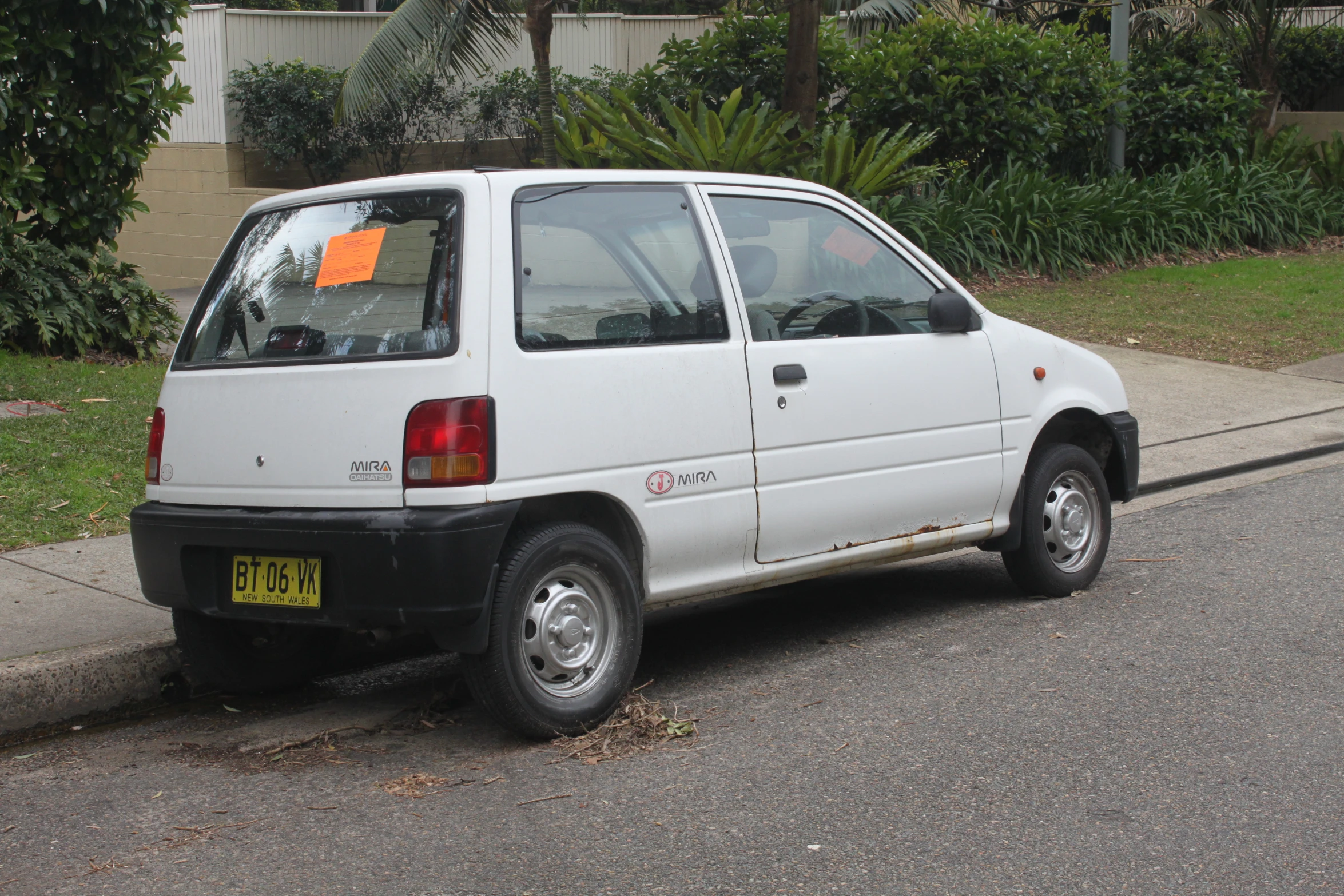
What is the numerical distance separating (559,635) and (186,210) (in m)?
15.0

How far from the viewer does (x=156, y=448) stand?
4762 millimetres

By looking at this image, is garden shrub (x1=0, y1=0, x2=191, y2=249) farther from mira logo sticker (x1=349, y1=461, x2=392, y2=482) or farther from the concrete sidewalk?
mira logo sticker (x1=349, y1=461, x2=392, y2=482)

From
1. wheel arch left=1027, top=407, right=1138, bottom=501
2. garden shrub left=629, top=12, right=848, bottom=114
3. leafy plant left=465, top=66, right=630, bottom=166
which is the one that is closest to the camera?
wheel arch left=1027, top=407, right=1138, bottom=501

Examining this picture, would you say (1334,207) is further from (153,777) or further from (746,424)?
(153,777)

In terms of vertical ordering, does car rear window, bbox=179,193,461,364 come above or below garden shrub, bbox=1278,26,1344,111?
below

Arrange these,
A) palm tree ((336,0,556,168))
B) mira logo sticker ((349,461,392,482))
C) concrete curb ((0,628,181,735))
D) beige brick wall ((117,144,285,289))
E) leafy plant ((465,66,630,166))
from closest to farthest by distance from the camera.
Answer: mira logo sticker ((349,461,392,482)) < concrete curb ((0,628,181,735)) < palm tree ((336,0,556,168)) < beige brick wall ((117,144,285,289)) < leafy plant ((465,66,630,166))

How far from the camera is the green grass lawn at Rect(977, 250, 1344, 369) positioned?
1257 cm

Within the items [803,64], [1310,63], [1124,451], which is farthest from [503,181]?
Answer: [1310,63]

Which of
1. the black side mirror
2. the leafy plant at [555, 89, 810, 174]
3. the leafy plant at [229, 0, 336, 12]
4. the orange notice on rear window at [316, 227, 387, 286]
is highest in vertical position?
the leafy plant at [229, 0, 336, 12]

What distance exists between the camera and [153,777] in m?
4.26

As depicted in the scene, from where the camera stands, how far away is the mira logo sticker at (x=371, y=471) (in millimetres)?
4176

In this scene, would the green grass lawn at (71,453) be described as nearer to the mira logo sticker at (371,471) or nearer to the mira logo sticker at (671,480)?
the mira logo sticker at (371,471)

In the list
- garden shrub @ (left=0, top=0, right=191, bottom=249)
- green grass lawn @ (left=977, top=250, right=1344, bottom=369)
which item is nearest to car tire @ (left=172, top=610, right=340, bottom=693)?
garden shrub @ (left=0, top=0, right=191, bottom=249)

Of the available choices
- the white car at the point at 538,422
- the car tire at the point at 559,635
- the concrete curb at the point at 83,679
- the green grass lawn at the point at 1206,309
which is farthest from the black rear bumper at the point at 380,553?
the green grass lawn at the point at 1206,309
